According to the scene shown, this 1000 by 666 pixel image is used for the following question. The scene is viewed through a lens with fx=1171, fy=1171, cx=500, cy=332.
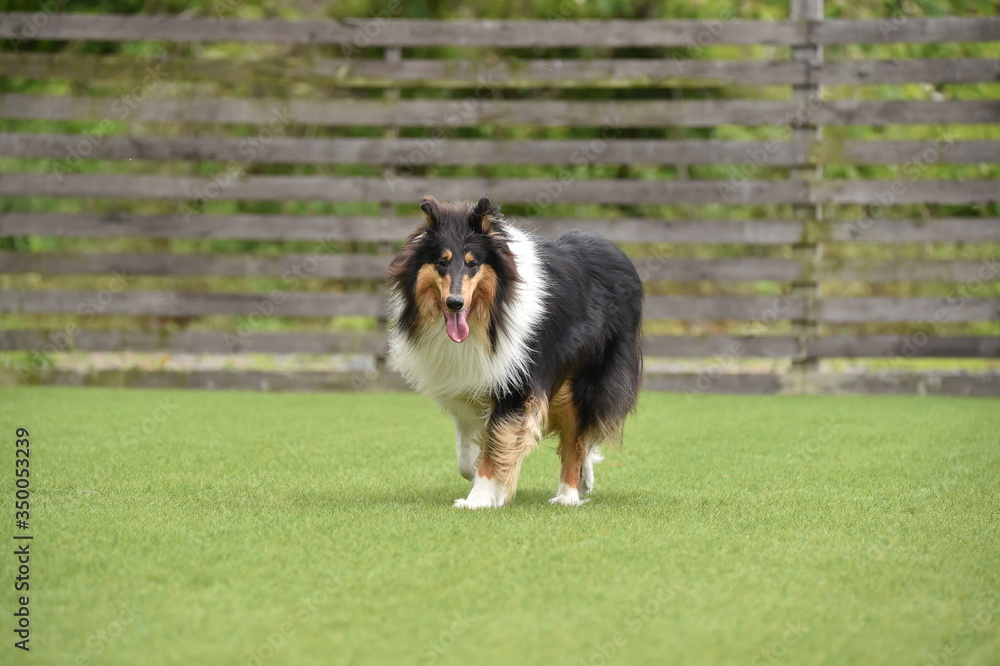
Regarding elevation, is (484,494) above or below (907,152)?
below

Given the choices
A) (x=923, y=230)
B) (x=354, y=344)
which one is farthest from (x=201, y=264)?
(x=923, y=230)

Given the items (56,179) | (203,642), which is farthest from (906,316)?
(203,642)

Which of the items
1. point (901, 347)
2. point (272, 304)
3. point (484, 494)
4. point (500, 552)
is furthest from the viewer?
point (272, 304)

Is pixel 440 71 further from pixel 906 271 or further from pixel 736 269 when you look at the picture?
pixel 906 271

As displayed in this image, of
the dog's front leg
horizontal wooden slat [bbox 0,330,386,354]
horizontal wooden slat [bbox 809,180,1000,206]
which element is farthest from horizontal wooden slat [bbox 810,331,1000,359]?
the dog's front leg

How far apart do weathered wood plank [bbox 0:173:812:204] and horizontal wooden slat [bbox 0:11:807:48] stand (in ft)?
3.10

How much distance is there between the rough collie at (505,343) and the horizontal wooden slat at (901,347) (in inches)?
140

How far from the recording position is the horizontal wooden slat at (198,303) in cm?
779

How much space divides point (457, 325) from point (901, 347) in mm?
4539

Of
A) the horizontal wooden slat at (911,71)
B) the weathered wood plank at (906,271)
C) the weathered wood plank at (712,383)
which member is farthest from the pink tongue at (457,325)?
the horizontal wooden slat at (911,71)

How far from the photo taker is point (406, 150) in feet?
26.0

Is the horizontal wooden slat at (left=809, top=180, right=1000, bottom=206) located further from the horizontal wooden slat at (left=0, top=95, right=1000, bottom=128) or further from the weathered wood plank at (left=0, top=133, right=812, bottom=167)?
the horizontal wooden slat at (left=0, top=95, right=1000, bottom=128)

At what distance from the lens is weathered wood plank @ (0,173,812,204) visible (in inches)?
307

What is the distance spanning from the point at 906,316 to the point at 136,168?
641 centimetres
